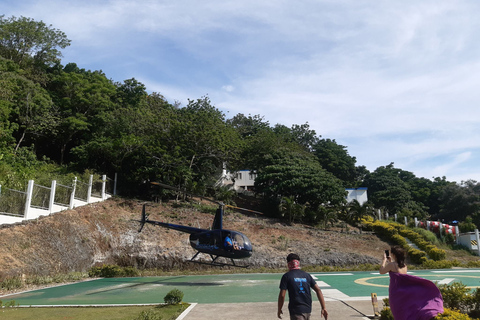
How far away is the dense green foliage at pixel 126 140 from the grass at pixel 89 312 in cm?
1471

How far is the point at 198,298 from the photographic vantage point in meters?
11.4

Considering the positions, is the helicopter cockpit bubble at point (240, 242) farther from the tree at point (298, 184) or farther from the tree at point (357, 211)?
the tree at point (357, 211)

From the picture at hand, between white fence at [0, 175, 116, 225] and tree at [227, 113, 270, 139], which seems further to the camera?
tree at [227, 113, 270, 139]

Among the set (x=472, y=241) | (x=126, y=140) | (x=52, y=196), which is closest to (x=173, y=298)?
(x=52, y=196)

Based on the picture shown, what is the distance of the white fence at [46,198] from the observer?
53.9ft

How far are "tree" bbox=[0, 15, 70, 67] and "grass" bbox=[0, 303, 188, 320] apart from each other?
33.6m

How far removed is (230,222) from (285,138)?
17.1 m

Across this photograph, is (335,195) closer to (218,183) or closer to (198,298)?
(218,183)

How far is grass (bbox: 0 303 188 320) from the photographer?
8273mm

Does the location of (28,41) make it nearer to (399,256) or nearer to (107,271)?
(107,271)

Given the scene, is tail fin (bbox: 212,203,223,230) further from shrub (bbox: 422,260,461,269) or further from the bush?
shrub (bbox: 422,260,461,269)

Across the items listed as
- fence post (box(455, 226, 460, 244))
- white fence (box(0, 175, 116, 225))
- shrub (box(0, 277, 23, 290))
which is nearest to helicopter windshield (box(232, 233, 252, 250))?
shrub (box(0, 277, 23, 290))

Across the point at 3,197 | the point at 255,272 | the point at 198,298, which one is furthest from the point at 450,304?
the point at 3,197

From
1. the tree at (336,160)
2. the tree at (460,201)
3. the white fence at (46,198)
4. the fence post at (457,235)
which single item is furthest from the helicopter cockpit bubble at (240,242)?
the tree at (460,201)
